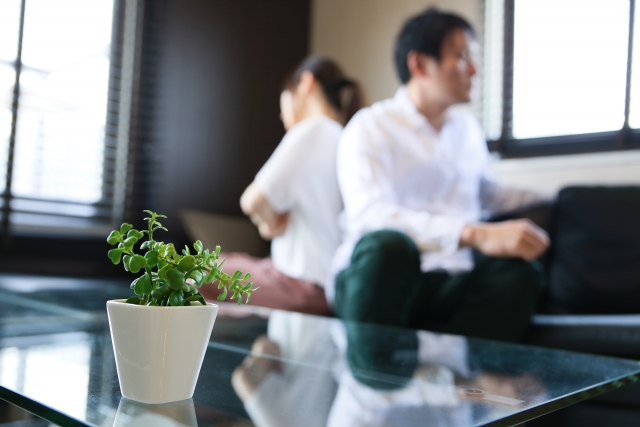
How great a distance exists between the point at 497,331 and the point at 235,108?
2.08 m

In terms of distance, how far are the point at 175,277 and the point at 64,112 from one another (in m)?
2.38

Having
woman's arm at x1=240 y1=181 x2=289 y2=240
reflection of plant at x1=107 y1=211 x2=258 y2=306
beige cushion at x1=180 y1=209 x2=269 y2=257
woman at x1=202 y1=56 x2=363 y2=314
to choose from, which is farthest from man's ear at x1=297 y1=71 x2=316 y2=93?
reflection of plant at x1=107 y1=211 x2=258 y2=306

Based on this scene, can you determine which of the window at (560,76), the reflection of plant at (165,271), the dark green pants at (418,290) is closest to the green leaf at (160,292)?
the reflection of plant at (165,271)

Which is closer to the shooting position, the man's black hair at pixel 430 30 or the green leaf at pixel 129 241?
the green leaf at pixel 129 241

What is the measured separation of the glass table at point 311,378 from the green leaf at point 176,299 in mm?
80

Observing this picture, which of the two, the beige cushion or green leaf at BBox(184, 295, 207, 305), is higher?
the beige cushion

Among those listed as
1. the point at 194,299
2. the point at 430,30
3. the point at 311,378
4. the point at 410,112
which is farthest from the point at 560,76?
the point at 194,299

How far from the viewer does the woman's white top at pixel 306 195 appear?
5.68 feet

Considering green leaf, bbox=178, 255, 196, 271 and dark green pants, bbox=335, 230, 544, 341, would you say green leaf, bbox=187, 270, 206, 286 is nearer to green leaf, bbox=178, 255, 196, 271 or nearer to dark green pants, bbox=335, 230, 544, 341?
green leaf, bbox=178, 255, 196, 271

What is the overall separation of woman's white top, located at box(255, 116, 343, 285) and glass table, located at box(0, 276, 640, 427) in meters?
0.63

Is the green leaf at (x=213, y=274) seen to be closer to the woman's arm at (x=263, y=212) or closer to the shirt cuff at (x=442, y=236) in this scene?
the shirt cuff at (x=442, y=236)

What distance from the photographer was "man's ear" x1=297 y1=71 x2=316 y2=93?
6.69 feet

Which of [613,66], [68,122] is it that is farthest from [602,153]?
[68,122]

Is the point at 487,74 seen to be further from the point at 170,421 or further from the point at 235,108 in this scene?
the point at 170,421
